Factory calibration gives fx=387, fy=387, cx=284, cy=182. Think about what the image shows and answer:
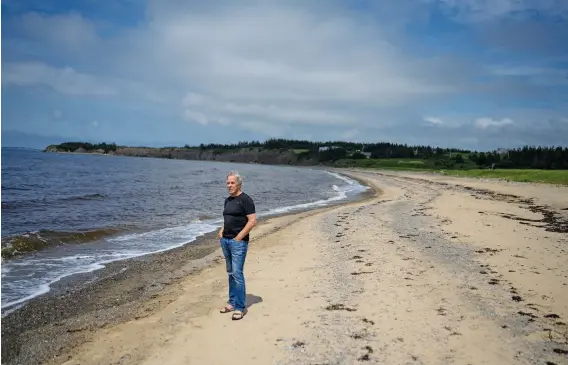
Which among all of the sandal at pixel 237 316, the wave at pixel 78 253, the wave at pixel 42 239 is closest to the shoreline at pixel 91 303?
the wave at pixel 78 253

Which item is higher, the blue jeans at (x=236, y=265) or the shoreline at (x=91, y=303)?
the blue jeans at (x=236, y=265)

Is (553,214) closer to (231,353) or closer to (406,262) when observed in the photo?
(406,262)

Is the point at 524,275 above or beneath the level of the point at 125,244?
above

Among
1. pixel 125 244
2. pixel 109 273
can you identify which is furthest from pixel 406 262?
pixel 125 244

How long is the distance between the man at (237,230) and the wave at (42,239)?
932 centimetres

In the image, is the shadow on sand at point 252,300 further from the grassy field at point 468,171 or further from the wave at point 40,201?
the grassy field at point 468,171

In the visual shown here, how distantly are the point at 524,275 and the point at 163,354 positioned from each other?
862cm

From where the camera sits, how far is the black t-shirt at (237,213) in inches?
274

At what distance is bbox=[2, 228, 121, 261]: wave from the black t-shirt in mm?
9415

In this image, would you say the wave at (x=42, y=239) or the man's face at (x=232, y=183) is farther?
the wave at (x=42, y=239)

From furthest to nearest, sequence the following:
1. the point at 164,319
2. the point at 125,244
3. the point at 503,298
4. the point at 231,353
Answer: the point at 125,244 → the point at 503,298 → the point at 164,319 → the point at 231,353

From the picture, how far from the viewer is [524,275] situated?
9.55 metres

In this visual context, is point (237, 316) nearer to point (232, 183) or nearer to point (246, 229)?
point (246, 229)

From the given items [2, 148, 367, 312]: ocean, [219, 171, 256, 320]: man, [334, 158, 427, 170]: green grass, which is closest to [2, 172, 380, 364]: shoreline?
[2, 148, 367, 312]: ocean
